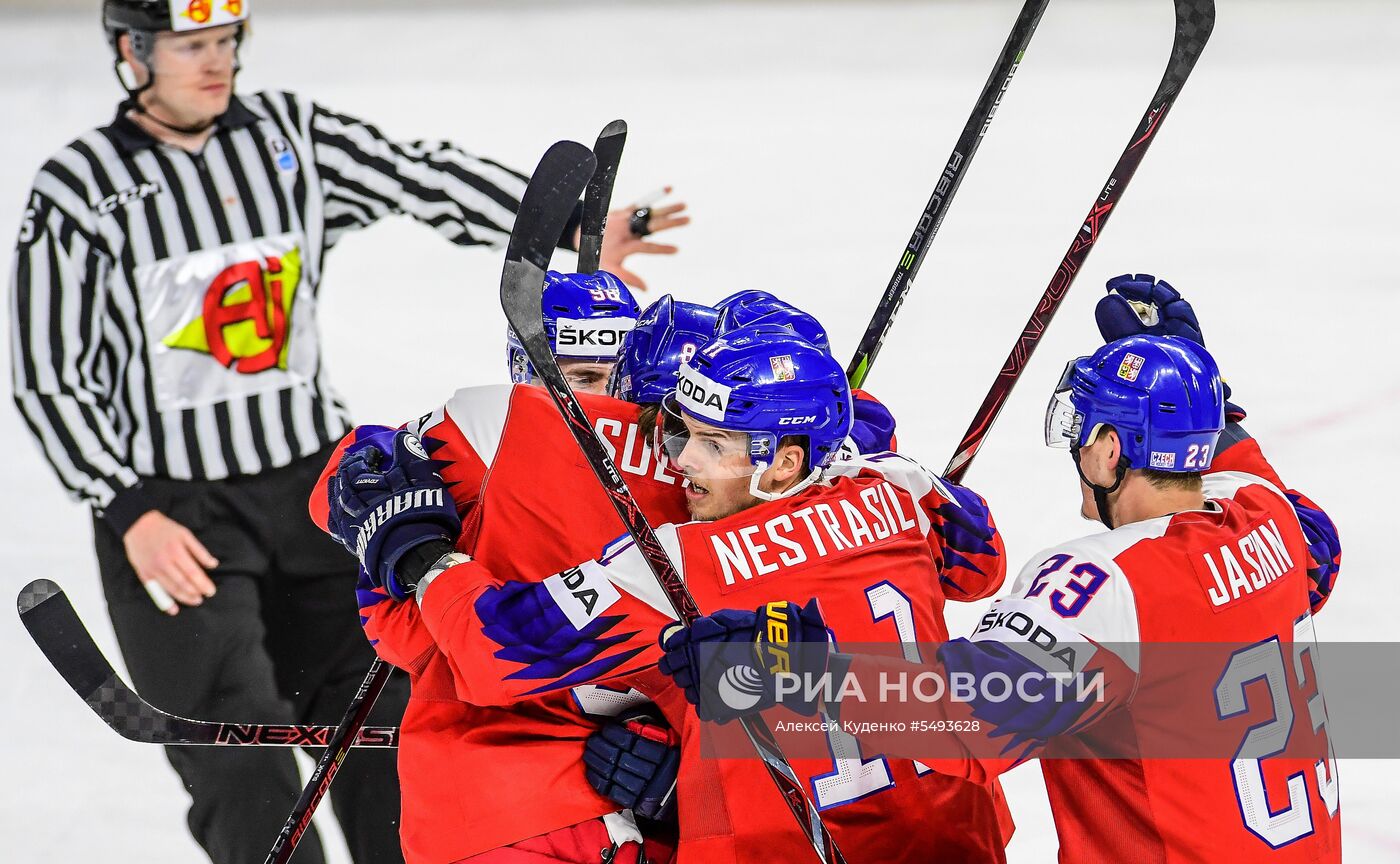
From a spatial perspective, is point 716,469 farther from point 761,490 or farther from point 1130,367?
point 1130,367

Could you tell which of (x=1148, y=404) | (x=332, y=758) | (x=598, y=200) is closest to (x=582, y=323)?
(x=598, y=200)

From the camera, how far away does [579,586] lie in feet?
6.81

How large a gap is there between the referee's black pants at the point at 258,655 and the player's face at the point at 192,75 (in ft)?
3.03

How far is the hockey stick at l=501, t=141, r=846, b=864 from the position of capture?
205cm

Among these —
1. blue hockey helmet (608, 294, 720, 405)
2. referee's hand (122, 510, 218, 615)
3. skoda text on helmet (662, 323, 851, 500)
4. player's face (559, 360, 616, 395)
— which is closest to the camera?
skoda text on helmet (662, 323, 851, 500)

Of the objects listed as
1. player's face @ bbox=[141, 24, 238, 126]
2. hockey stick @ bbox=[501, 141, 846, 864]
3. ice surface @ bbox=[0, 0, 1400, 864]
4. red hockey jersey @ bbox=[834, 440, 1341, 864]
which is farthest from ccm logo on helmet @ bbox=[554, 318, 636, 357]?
player's face @ bbox=[141, 24, 238, 126]

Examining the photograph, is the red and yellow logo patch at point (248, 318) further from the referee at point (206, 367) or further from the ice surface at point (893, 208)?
the ice surface at point (893, 208)

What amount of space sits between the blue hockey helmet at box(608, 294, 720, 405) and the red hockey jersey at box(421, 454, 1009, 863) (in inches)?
17.9

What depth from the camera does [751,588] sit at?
2.09 meters

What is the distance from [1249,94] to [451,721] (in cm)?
688

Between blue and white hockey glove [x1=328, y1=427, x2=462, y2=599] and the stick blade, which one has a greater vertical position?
the stick blade

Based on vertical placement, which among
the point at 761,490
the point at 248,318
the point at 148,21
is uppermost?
the point at 148,21

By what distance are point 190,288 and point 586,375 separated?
145 cm

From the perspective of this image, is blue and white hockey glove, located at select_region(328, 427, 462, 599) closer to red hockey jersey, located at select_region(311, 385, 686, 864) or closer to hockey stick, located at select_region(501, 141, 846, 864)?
red hockey jersey, located at select_region(311, 385, 686, 864)
